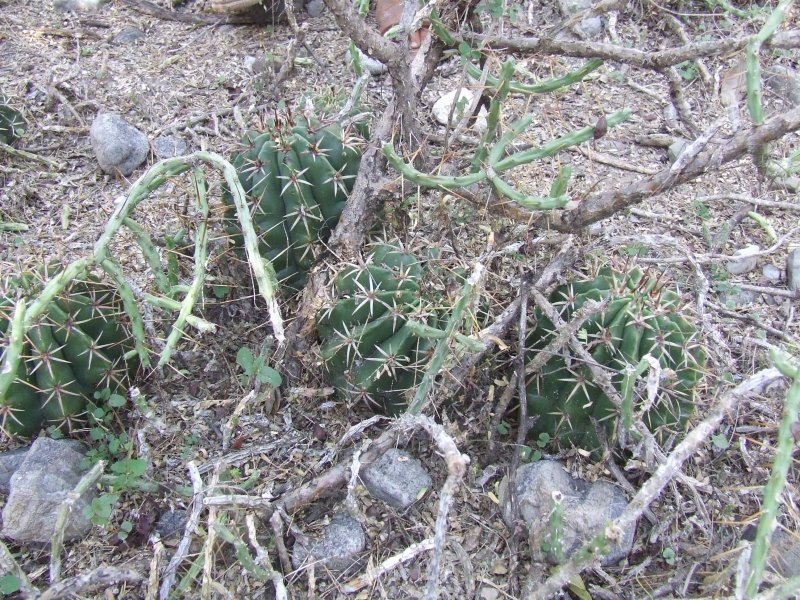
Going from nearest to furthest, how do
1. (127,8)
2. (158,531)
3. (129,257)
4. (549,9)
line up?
(158,531), (129,257), (549,9), (127,8)

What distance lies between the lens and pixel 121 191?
9.23 feet

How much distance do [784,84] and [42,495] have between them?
347 centimetres

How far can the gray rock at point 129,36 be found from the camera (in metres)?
3.55

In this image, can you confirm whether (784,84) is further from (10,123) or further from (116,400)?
(10,123)

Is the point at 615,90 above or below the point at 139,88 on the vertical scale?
below

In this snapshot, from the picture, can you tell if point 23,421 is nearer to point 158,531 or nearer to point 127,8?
point 158,531

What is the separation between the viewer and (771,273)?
2.60 metres

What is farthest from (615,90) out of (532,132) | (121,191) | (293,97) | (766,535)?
(766,535)

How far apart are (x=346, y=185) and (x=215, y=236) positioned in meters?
0.47

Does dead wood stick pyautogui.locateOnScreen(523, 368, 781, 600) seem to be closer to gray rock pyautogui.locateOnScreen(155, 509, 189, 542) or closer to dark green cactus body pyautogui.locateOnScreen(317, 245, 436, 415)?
dark green cactus body pyautogui.locateOnScreen(317, 245, 436, 415)

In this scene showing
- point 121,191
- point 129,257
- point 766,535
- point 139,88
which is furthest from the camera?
point 139,88

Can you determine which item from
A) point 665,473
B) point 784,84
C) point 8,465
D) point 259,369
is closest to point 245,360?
point 259,369

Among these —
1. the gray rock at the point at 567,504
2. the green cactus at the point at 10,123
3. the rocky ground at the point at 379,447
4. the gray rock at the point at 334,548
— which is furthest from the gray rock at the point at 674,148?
the green cactus at the point at 10,123

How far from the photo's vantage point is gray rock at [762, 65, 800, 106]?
120 inches
